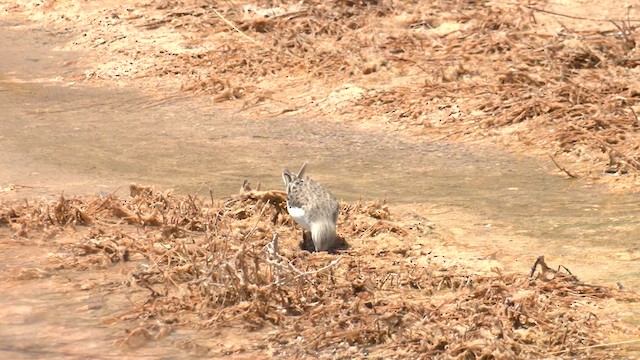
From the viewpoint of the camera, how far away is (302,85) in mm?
13883

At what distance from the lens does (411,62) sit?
46.2ft

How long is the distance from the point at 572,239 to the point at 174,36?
8.23 metres

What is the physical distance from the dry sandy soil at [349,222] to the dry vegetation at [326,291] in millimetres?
14

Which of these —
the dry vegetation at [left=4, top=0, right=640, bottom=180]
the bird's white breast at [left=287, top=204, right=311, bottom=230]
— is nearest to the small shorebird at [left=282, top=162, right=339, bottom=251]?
the bird's white breast at [left=287, top=204, right=311, bottom=230]

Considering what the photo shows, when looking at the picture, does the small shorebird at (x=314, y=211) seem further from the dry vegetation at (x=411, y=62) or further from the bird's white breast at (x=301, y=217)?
the dry vegetation at (x=411, y=62)

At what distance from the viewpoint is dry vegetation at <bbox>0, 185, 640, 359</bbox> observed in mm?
6723

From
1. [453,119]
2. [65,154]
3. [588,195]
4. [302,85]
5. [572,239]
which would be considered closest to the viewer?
[572,239]

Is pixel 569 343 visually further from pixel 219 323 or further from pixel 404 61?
pixel 404 61

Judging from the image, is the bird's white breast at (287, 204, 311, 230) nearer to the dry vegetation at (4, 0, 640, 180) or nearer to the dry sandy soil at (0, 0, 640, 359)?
the dry sandy soil at (0, 0, 640, 359)

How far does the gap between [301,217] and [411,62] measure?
6026 mm

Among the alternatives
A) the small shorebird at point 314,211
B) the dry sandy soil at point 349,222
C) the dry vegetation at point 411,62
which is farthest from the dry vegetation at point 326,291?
the dry vegetation at point 411,62

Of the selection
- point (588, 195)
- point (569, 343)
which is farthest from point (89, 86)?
point (569, 343)

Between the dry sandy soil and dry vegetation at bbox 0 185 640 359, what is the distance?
1 cm

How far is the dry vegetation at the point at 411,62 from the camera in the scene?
12086 millimetres
